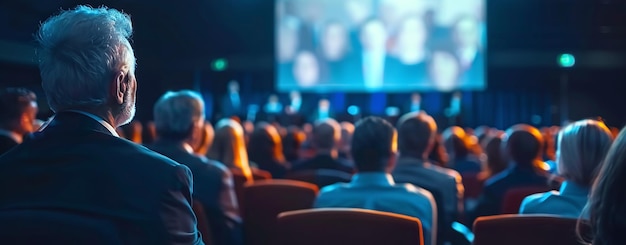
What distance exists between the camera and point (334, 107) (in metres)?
15.0

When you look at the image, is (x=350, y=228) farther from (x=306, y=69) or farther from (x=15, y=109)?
(x=306, y=69)

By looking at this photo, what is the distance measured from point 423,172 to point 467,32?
9.71 metres

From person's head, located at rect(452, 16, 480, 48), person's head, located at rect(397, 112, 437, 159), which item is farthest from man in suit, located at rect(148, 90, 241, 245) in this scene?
person's head, located at rect(452, 16, 480, 48)

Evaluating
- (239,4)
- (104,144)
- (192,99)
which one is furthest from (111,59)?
(239,4)

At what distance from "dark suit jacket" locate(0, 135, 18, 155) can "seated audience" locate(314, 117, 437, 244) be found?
5.51ft

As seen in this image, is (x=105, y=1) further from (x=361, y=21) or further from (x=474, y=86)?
(x=474, y=86)

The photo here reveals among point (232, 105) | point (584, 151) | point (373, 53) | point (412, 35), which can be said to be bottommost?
point (232, 105)

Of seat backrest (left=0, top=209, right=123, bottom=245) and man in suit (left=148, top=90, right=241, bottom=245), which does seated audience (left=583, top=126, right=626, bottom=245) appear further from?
man in suit (left=148, top=90, right=241, bottom=245)

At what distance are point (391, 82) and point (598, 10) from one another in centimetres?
600

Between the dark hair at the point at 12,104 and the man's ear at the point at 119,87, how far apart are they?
7.96ft

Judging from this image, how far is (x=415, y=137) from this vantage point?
12.1 ft

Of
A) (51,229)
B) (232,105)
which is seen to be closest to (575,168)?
(51,229)

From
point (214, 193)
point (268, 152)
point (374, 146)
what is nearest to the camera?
point (374, 146)

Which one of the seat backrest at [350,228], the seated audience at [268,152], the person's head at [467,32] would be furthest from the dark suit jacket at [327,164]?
the person's head at [467,32]
